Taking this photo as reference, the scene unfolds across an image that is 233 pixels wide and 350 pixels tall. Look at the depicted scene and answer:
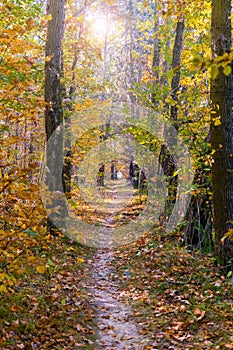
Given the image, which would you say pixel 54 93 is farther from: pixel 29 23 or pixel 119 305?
pixel 119 305

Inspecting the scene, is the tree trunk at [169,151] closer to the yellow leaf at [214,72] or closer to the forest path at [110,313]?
the forest path at [110,313]

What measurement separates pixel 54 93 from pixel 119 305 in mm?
5263

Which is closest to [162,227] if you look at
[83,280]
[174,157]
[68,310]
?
[174,157]

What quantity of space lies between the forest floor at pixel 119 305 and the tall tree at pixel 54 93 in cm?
180

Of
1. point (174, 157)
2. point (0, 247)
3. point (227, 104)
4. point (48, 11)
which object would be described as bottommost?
point (0, 247)

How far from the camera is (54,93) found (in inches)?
359

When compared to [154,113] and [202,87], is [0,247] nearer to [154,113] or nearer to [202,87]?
[202,87]

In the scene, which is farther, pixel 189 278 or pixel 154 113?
pixel 154 113

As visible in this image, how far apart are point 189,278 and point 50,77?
5.74 metres

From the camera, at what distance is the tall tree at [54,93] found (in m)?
8.98

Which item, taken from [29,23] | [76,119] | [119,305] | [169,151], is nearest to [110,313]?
[119,305]

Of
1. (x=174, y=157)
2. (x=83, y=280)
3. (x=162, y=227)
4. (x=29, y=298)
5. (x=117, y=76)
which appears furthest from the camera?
(x=117, y=76)

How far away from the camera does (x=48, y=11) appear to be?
29.8 feet

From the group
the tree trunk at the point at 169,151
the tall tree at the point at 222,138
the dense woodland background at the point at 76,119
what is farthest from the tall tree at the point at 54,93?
the tall tree at the point at 222,138
